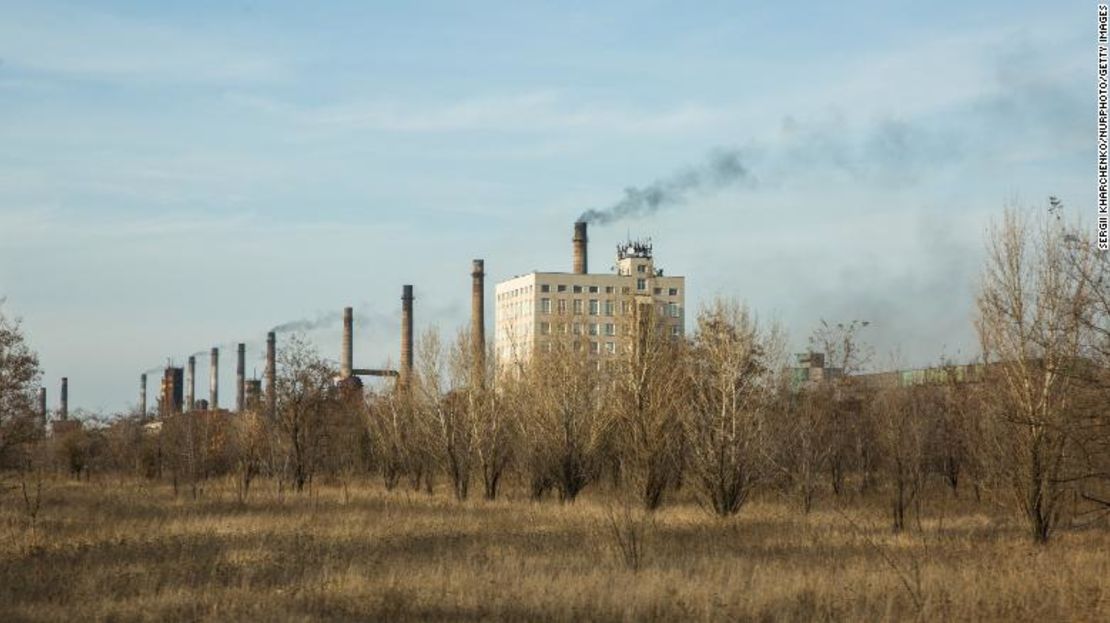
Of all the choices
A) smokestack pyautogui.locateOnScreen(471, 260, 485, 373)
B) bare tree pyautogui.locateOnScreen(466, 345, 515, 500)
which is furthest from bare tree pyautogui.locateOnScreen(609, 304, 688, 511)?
smokestack pyautogui.locateOnScreen(471, 260, 485, 373)

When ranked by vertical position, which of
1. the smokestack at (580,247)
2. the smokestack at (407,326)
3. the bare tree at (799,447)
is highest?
the smokestack at (580,247)

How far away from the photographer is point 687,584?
1606 centimetres

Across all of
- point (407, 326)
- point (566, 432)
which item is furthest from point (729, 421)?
point (407, 326)

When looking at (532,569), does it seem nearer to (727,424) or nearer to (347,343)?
(727,424)

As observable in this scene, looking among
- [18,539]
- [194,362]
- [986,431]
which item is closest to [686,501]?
[986,431]

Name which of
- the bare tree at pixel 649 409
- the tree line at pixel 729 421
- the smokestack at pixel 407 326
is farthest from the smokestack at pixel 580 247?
→ the bare tree at pixel 649 409

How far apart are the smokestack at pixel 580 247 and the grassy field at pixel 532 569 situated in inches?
3026

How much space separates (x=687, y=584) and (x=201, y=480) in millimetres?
44874

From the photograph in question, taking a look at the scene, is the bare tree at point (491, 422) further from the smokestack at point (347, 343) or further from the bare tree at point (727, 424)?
the smokestack at point (347, 343)

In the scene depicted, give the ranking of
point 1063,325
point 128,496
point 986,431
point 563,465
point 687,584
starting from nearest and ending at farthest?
1. point 687,584
2. point 1063,325
3. point 986,431
4. point 563,465
5. point 128,496

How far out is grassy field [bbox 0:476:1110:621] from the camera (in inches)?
568

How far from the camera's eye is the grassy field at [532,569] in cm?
1443

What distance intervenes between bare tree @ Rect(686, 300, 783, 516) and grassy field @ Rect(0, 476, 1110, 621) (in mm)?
1187

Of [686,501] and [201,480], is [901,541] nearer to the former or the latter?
[686,501]
